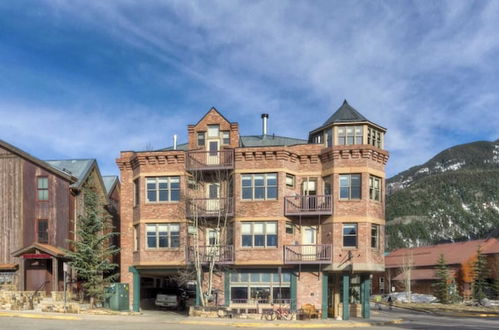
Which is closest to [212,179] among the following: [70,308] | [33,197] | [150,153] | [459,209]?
[150,153]

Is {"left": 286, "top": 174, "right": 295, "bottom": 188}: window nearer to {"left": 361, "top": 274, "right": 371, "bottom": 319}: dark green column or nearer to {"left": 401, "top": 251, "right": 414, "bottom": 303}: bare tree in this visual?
{"left": 361, "top": 274, "right": 371, "bottom": 319}: dark green column

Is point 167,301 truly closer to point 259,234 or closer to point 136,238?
point 136,238

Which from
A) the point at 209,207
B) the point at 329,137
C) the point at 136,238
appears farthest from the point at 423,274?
the point at 136,238

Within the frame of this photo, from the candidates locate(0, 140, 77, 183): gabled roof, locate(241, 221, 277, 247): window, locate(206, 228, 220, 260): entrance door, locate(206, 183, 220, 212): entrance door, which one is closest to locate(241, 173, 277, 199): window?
locate(241, 221, 277, 247): window

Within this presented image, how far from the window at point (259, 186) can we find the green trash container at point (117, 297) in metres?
9.48

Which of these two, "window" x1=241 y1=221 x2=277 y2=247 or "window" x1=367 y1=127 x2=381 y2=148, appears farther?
"window" x1=367 y1=127 x2=381 y2=148

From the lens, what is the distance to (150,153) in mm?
31641

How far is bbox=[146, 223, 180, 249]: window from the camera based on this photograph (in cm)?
3131

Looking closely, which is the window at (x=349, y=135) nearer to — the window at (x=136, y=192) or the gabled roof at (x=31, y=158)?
the window at (x=136, y=192)

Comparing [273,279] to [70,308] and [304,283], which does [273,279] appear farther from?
[70,308]

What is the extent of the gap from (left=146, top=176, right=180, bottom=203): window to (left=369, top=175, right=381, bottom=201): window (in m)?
11.9

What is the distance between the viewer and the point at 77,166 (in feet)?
131

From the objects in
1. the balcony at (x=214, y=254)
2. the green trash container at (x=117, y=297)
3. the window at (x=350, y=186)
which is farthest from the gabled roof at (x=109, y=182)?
the window at (x=350, y=186)

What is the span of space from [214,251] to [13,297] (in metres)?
12.4
